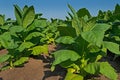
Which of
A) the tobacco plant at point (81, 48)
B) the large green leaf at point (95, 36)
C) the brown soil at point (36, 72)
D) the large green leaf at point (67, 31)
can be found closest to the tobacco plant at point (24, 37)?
the brown soil at point (36, 72)

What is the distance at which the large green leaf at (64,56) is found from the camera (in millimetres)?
4234

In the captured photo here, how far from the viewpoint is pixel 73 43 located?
15.3 ft

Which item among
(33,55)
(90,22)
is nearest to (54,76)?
(90,22)

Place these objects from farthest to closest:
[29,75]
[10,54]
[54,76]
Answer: [10,54] < [29,75] < [54,76]

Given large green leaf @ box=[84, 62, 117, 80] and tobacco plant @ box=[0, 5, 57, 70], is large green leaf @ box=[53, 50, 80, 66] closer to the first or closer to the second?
large green leaf @ box=[84, 62, 117, 80]

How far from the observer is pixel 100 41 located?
409cm

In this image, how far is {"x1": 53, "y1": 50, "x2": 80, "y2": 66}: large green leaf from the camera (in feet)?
13.9

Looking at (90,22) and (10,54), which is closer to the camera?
(90,22)

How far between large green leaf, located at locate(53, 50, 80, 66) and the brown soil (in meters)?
0.64

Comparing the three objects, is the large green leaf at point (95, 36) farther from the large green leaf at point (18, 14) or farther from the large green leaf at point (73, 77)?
the large green leaf at point (18, 14)

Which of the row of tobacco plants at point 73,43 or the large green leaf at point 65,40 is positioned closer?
the row of tobacco plants at point 73,43

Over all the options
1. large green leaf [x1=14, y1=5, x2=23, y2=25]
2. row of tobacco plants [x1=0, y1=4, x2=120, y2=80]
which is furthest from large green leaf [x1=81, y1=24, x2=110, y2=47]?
large green leaf [x1=14, y1=5, x2=23, y2=25]

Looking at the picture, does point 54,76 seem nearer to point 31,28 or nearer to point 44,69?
point 44,69

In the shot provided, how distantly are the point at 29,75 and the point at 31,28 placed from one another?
41.7 inches
